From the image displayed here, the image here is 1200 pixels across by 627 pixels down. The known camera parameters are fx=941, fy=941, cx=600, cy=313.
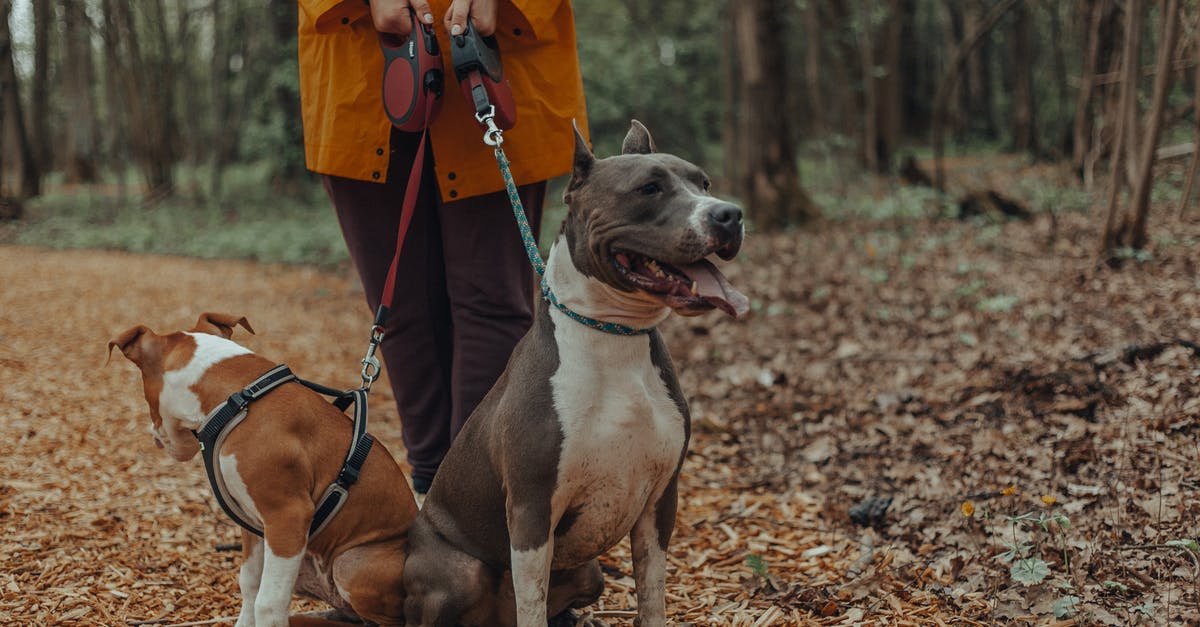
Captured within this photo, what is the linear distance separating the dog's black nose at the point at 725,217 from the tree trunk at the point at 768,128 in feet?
33.4

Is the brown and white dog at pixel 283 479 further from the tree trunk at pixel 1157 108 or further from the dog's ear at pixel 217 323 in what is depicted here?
the tree trunk at pixel 1157 108

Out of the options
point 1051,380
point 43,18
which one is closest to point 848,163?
point 1051,380

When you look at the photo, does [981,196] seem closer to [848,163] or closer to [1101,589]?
[848,163]

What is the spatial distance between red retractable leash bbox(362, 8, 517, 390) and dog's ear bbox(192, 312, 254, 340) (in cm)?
46

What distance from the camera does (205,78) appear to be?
1642 inches

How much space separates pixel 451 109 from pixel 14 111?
1971 centimetres

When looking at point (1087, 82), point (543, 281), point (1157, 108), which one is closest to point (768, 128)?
point (1087, 82)

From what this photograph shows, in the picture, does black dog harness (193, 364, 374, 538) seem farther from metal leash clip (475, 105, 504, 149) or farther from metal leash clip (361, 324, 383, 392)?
metal leash clip (475, 105, 504, 149)

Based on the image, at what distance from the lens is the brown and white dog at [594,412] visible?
8.41 feet

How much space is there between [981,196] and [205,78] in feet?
126

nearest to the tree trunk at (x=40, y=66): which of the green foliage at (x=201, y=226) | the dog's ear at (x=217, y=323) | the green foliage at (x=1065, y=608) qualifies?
the green foliage at (x=201, y=226)

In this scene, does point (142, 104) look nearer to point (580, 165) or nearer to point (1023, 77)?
point (1023, 77)

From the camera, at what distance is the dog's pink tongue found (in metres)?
2.44

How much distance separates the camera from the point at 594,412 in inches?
103
